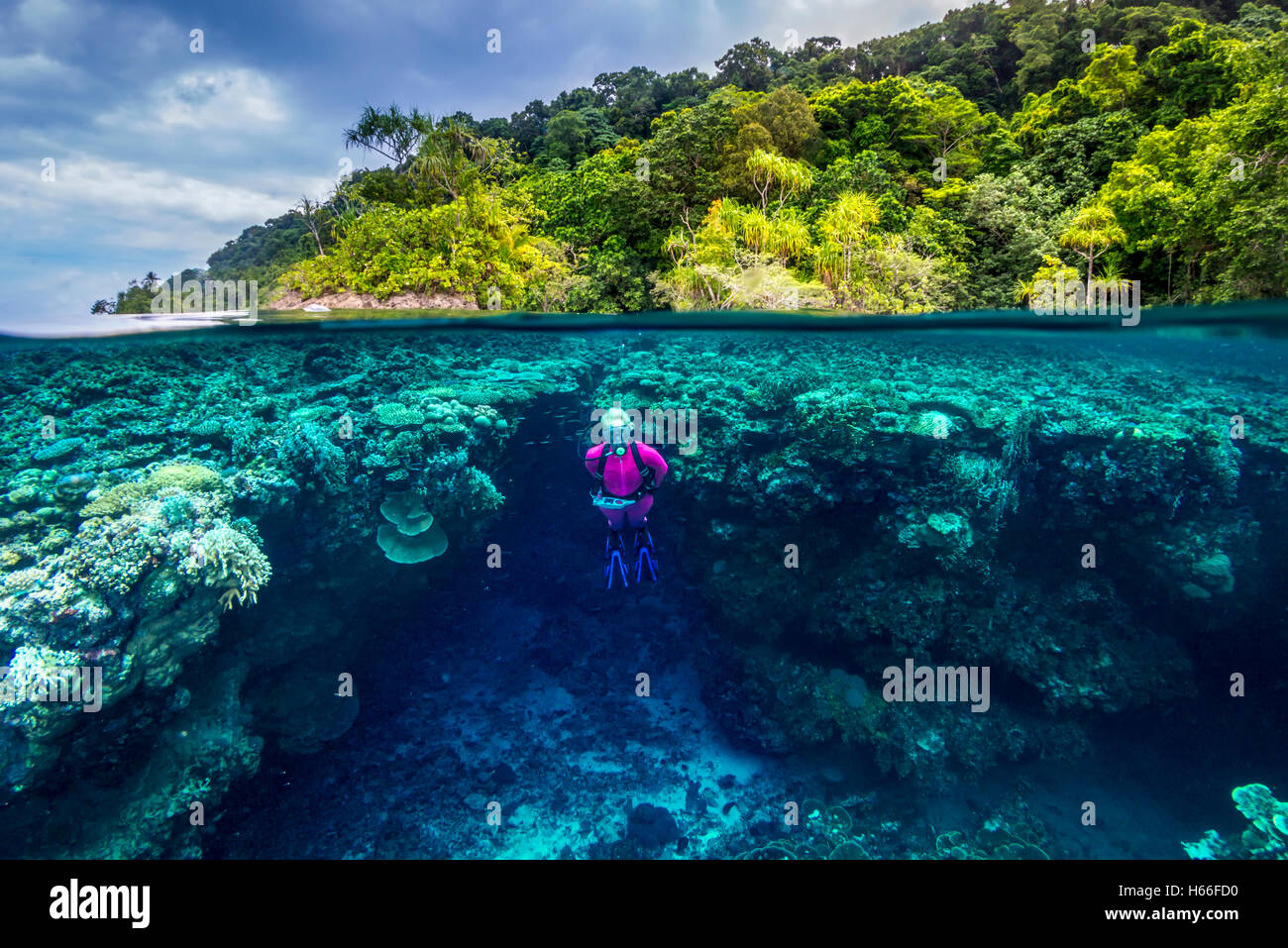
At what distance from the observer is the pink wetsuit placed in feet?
20.8

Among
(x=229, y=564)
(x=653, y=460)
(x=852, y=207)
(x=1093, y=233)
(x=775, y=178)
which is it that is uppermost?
(x=775, y=178)

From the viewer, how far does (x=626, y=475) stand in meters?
6.61

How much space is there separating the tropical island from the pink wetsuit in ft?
28.3

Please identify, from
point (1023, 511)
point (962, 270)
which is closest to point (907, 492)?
point (1023, 511)

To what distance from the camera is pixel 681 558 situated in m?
11.0

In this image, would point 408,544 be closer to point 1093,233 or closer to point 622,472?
point 622,472

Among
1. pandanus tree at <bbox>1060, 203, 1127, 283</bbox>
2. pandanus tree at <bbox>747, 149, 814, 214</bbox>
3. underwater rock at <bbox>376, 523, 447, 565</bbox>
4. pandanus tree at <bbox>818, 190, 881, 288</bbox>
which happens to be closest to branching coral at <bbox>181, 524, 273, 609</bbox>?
underwater rock at <bbox>376, 523, 447, 565</bbox>

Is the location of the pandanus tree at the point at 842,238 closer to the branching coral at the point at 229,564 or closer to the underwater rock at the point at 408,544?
the underwater rock at the point at 408,544

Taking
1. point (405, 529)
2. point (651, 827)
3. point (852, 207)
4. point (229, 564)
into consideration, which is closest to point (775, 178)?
point (852, 207)

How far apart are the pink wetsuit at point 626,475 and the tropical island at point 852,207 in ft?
28.3

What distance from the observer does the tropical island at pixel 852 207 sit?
14195 millimetres

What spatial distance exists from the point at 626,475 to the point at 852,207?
50.6ft

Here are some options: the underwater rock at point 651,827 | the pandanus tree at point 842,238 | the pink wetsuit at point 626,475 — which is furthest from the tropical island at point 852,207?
the underwater rock at point 651,827
